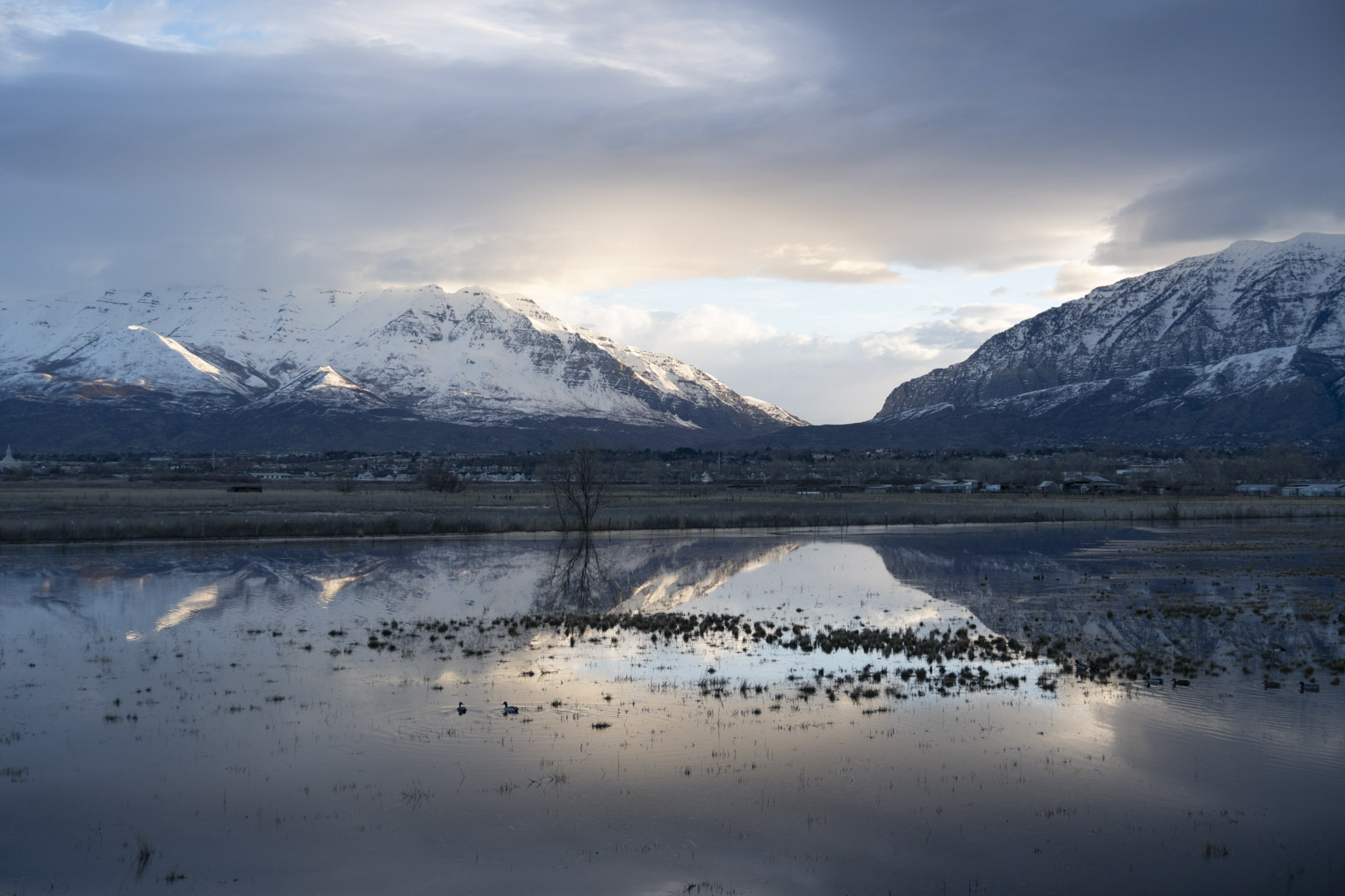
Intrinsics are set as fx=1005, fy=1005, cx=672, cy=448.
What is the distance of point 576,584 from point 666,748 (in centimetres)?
2262

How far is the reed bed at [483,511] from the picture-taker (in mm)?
62594

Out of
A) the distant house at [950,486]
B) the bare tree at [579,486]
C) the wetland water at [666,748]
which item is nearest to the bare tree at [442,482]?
the bare tree at [579,486]

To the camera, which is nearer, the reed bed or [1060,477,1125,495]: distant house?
the reed bed

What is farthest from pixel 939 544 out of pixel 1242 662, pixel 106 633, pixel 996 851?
pixel 996 851

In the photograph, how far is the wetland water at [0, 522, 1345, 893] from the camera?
11906mm

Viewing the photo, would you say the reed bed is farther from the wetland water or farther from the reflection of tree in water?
the wetland water

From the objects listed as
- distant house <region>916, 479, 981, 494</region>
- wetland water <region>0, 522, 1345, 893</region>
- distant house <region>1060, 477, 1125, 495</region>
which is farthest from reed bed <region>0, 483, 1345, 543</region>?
wetland water <region>0, 522, 1345, 893</region>

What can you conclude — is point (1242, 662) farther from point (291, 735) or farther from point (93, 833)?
point (93, 833)

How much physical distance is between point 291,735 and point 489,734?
11.0 ft

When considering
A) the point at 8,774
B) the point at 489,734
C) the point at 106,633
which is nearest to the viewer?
the point at 8,774

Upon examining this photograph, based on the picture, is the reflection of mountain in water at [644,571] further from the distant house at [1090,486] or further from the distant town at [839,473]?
the distant house at [1090,486]

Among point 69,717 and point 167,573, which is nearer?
point 69,717

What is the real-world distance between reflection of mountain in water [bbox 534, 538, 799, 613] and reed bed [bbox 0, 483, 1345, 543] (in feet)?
42.7

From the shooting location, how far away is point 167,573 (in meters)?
41.7
